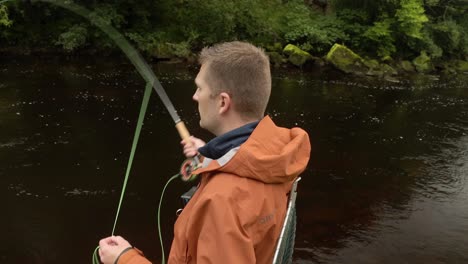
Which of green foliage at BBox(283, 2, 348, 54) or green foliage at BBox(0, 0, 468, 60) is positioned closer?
green foliage at BBox(0, 0, 468, 60)

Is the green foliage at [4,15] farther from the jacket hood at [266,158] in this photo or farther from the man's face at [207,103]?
the jacket hood at [266,158]

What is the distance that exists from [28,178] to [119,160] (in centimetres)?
130

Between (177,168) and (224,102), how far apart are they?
5.15m

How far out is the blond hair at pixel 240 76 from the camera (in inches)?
62.6

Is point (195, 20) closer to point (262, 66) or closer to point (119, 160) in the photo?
point (119, 160)

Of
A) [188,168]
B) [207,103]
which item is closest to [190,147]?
[188,168]

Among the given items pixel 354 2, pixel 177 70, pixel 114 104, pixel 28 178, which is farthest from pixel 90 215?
pixel 354 2

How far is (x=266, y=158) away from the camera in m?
1.41

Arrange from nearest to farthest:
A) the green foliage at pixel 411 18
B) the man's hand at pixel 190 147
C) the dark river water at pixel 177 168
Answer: the man's hand at pixel 190 147
the dark river water at pixel 177 168
the green foliage at pixel 411 18

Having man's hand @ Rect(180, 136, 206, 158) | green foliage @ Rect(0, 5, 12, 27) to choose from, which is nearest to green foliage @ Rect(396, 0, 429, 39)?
green foliage @ Rect(0, 5, 12, 27)

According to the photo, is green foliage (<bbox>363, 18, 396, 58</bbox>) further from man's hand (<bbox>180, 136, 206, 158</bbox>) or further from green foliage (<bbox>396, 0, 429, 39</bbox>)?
man's hand (<bbox>180, 136, 206, 158</bbox>)

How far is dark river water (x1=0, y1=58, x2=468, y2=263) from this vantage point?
16.3 feet

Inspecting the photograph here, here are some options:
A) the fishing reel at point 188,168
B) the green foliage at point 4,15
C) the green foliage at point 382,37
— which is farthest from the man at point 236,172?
the green foliage at point 382,37

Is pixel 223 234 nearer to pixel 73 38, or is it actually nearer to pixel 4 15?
pixel 4 15
